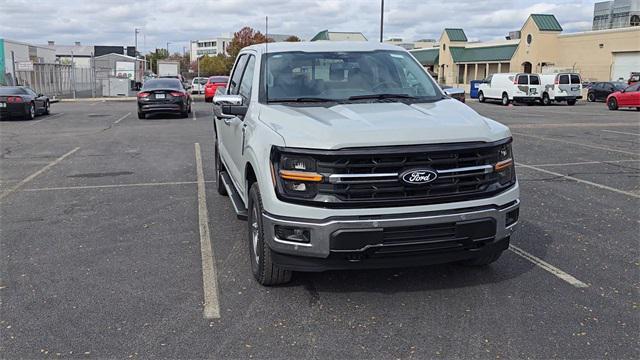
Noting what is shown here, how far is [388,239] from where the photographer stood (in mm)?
4078

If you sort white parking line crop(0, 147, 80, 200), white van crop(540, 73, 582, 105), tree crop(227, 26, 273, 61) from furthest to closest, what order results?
tree crop(227, 26, 273, 61) → white van crop(540, 73, 582, 105) → white parking line crop(0, 147, 80, 200)

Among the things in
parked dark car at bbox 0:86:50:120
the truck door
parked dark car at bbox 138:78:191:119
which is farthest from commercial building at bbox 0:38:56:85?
the truck door

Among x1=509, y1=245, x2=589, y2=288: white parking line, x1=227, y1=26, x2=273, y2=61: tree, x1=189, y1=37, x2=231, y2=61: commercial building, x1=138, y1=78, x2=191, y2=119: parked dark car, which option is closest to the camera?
x1=509, y1=245, x2=589, y2=288: white parking line

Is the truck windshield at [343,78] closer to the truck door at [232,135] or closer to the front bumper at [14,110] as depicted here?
the truck door at [232,135]

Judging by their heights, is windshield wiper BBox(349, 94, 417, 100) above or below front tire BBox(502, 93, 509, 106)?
Result: above

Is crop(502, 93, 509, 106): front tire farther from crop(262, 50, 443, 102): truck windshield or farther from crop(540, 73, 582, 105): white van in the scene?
crop(262, 50, 443, 102): truck windshield

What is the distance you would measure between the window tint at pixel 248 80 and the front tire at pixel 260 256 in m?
1.28

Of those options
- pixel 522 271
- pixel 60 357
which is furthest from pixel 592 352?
pixel 60 357

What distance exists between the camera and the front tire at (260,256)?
4.58 metres

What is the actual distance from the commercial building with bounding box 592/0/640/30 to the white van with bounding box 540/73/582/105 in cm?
3621

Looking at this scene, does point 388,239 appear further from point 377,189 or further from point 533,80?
point 533,80

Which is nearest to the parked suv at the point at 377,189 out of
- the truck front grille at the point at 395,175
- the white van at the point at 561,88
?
the truck front grille at the point at 395,175

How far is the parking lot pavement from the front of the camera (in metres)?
3.86

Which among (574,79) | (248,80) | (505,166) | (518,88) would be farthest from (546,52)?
(505,166)
